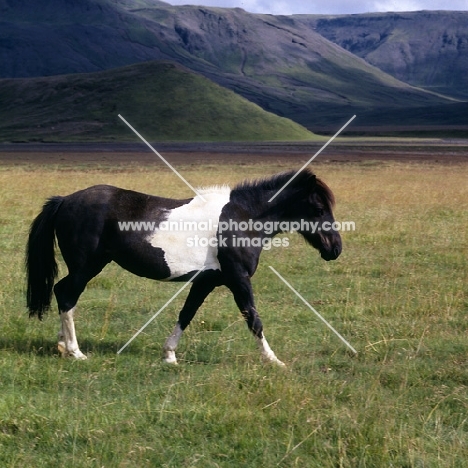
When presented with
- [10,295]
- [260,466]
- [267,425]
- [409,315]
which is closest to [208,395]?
[267,425]

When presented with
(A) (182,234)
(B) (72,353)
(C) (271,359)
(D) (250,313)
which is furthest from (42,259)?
(C) (271,359)

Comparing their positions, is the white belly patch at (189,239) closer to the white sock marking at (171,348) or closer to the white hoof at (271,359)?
the white sock marking at (171,348)

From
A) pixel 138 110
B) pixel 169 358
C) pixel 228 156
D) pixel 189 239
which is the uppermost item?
pixel 189 239

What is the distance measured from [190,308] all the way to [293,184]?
5.69 ft

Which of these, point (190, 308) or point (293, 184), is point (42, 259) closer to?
point (190, 308)

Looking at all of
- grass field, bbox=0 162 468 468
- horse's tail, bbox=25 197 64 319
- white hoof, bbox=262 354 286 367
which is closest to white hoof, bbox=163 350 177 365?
grass field, bbox=0 162 468 468

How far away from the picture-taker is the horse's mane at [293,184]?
8055 mm

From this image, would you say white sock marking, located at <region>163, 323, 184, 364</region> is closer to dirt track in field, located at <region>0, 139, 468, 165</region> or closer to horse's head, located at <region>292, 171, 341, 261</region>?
horse's head, located at <region>292, 171, 341, 261</region>

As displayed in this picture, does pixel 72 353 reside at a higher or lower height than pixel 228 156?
higher

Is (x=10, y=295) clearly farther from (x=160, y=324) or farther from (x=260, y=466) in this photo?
(x=260, y=466)

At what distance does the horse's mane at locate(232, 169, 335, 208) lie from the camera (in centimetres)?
805

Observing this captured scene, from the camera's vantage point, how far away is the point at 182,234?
778 centimetres

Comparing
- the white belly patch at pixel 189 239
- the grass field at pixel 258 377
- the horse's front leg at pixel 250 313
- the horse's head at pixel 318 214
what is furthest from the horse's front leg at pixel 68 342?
the horse's head at pixel 318 214

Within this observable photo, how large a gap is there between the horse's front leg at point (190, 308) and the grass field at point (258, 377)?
0.27m
